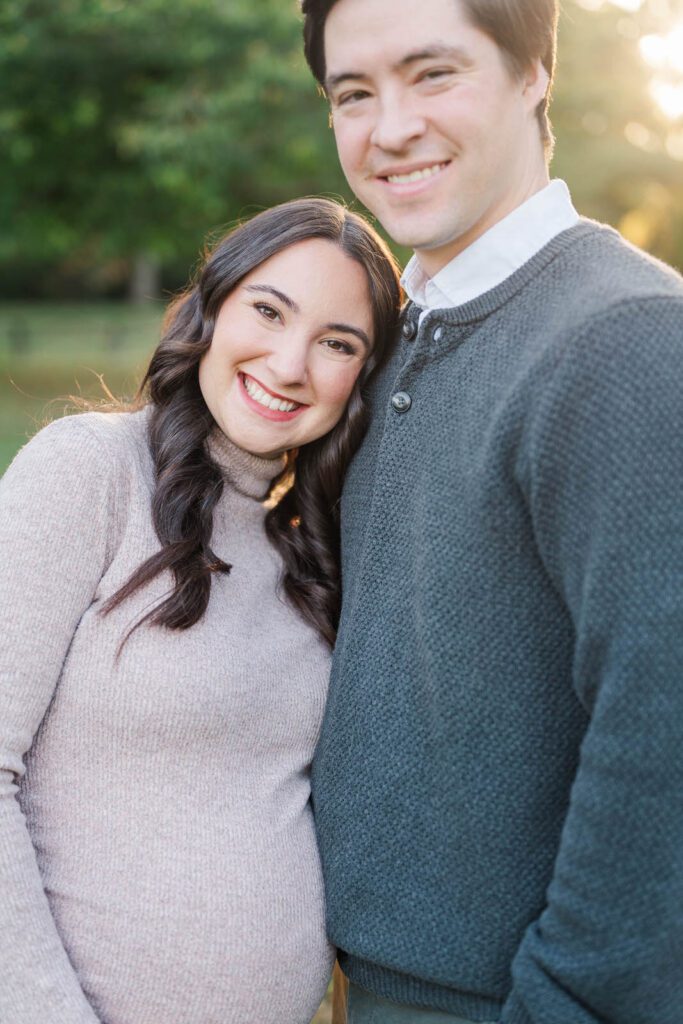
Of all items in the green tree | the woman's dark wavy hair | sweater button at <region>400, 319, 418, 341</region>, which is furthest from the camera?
the green tree

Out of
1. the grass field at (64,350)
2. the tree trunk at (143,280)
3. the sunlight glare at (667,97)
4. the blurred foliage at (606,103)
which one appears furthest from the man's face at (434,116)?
the tree trunk at (143,280)

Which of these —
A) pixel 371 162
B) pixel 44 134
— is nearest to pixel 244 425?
pixel 371 162

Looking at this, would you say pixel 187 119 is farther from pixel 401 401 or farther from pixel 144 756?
pixel 144 756

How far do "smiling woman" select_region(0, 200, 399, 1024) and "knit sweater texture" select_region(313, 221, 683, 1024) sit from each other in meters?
0.14

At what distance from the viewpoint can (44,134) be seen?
43.9 feet

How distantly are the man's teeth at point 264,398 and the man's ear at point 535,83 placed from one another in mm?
868

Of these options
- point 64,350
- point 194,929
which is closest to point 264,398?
point 194,929

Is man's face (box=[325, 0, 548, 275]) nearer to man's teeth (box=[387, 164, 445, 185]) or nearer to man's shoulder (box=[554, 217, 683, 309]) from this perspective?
man's teeth (box=[387, 164, 445, 185])

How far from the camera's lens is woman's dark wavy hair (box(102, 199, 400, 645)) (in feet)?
8.05

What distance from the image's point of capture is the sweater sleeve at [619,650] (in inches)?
60.3

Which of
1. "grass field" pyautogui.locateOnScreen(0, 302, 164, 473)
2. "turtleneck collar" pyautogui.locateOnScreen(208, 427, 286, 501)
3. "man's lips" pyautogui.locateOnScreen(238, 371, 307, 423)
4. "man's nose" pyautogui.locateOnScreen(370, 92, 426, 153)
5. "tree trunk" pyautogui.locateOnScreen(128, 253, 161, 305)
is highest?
"man's nose" pyautogui.locateOnScreen(370, 92, 426, 153)

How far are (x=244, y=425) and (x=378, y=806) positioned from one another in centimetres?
98

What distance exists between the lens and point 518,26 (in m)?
1.97

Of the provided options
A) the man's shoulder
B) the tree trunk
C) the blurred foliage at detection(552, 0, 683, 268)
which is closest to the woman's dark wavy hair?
the man's shoulder
